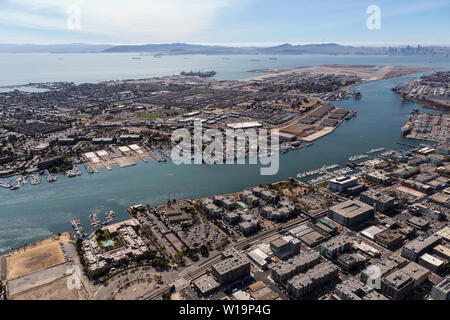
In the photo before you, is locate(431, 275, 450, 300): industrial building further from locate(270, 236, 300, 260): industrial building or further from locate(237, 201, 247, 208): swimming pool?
locate(237, 201, 247, 208): swimming pool

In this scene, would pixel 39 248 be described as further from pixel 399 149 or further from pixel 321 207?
pixel 399 149

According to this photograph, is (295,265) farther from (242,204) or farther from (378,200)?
(378,200)

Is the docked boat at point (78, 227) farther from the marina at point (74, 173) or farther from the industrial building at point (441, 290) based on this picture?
the industrial building at point (441, 290)

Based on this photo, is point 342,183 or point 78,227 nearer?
point 78,227

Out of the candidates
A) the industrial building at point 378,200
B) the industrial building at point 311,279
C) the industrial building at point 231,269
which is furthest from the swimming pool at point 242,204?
the industrial building at point 378,200

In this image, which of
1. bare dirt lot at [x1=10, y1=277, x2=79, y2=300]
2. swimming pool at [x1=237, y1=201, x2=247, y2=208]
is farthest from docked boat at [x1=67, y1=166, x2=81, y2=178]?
swimming pool at [x1=237, y1=201, x2=247, y2=208]

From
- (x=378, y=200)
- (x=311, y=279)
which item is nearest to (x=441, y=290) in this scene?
(x=311, y=279)

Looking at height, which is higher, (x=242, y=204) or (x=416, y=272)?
(x=242, y=204)

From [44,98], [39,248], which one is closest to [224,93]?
[44,98]
